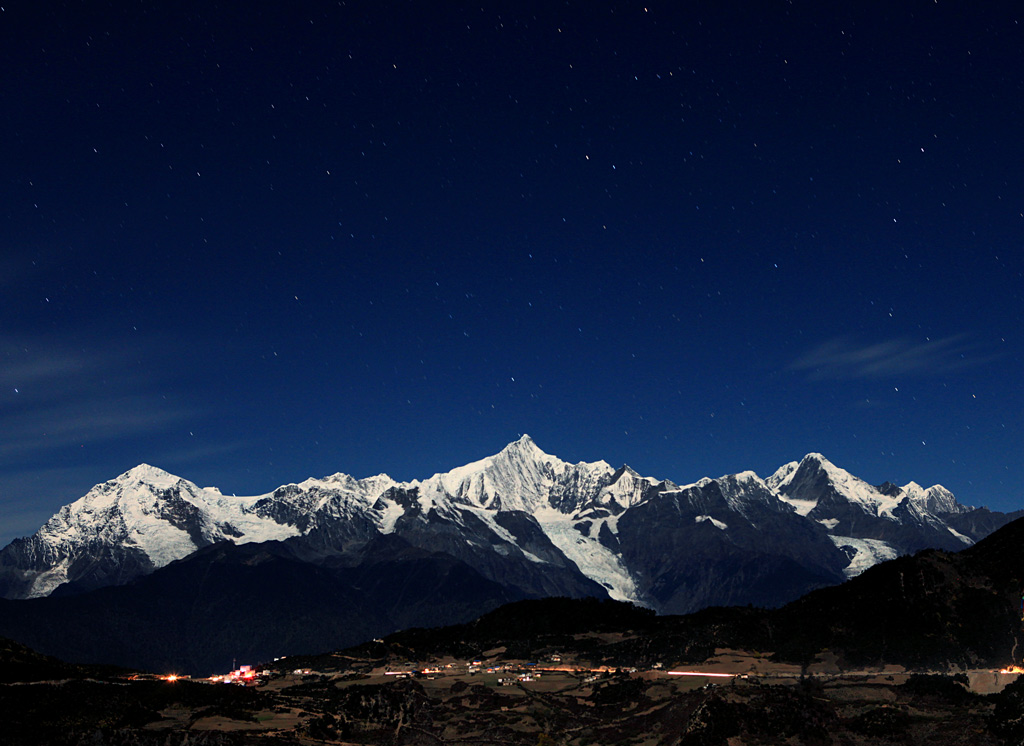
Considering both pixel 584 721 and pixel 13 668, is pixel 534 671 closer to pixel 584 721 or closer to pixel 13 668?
pixel 584 721

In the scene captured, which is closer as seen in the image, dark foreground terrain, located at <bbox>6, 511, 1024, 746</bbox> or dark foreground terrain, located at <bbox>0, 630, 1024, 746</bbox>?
dark foreground terrain, located at <bbox>0, 630, 1024, 746</bbox>

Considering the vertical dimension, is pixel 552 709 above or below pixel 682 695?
below

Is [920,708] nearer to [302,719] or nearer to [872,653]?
[872,653]

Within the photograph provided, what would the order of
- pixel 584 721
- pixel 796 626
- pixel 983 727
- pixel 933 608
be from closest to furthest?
1. pixel 983 727
2. pixel 584 721
3. pixel 933 608
4. pixel 796 626

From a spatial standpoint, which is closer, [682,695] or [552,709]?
[682,695]

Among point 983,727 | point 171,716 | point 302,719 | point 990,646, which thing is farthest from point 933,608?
point 171,716

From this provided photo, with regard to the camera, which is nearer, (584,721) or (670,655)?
(584,721)

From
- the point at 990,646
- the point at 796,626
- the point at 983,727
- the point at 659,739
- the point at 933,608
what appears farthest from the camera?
the point at 796,626

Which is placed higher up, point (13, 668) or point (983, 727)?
point (13, 668)

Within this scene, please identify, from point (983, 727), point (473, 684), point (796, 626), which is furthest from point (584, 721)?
point (796, 626)

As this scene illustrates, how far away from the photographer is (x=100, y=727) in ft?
437

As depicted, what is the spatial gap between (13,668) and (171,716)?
46.4 metres

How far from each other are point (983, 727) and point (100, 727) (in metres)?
119

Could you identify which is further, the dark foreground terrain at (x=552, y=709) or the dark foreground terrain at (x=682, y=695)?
the dark foreground terrain at (x=682, y=695)
